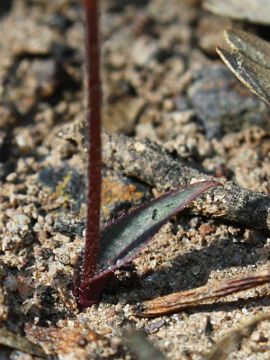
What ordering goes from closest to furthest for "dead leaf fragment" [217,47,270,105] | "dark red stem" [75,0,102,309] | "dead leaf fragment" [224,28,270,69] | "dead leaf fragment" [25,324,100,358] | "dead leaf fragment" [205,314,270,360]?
1. "dark red stem" [75,0,102,309]
2. "dead leaf fragment" [205,314,270,360]
3. "dead leaf fragment" [25,324,100,358]
4. "dead leaf fragment" [217,47,270,105]
5. "dead leaf fragment" [224,28,270,69]

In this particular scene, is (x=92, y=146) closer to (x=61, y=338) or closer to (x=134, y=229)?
(x=134, y=229)

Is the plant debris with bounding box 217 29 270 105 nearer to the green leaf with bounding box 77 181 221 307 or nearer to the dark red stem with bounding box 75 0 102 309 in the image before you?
the green leaf with bounding box 77 181 221 307

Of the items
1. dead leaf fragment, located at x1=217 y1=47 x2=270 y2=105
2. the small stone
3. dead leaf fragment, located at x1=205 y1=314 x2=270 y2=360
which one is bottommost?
the small stone

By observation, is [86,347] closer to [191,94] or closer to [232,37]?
[232,37]

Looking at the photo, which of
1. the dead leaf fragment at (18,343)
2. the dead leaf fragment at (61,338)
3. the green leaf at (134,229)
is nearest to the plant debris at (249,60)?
the green leaf at (134,229)

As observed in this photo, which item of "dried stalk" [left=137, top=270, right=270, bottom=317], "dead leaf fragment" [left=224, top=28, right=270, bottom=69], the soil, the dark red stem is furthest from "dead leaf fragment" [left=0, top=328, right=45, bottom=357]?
"dead leaf fragment" [left=224, top=28, right=270, bottom=69]
